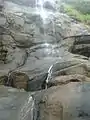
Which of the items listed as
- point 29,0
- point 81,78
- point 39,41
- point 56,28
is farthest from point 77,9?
point 81,78

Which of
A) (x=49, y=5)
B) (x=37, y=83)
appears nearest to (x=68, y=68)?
(x=37, y=83)

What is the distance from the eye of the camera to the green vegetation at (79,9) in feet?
51.4

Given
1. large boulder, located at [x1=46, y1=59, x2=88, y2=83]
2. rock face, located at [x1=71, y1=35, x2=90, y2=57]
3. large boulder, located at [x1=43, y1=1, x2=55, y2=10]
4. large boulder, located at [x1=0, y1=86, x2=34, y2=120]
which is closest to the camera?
large boulder, located at [x1=0, y1=86, x2=34, y2=120]

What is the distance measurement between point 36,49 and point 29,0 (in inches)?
206

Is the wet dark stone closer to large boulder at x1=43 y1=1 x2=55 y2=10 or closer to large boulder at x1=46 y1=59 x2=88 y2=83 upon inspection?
large boulder at x1=46 y1=59 x2=88 y2=83

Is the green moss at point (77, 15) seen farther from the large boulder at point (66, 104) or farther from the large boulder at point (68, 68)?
the large boulder at point (66, 104)

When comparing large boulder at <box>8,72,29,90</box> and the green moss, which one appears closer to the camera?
large boulder at <box>8,72,29,90</box>

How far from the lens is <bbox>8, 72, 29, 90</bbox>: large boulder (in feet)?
30.3

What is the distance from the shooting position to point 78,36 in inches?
491

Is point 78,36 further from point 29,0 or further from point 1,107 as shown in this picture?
point 1,107

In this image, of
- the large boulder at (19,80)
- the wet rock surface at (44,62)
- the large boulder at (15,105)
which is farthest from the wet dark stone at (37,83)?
the large boulder at (15,105)

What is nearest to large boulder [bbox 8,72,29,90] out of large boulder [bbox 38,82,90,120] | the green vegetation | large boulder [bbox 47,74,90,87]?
large boulder [bbox 47,74,90,87]

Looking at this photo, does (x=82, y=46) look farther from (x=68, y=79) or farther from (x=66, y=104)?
(x=66, y=104)

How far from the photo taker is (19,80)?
927 cm
